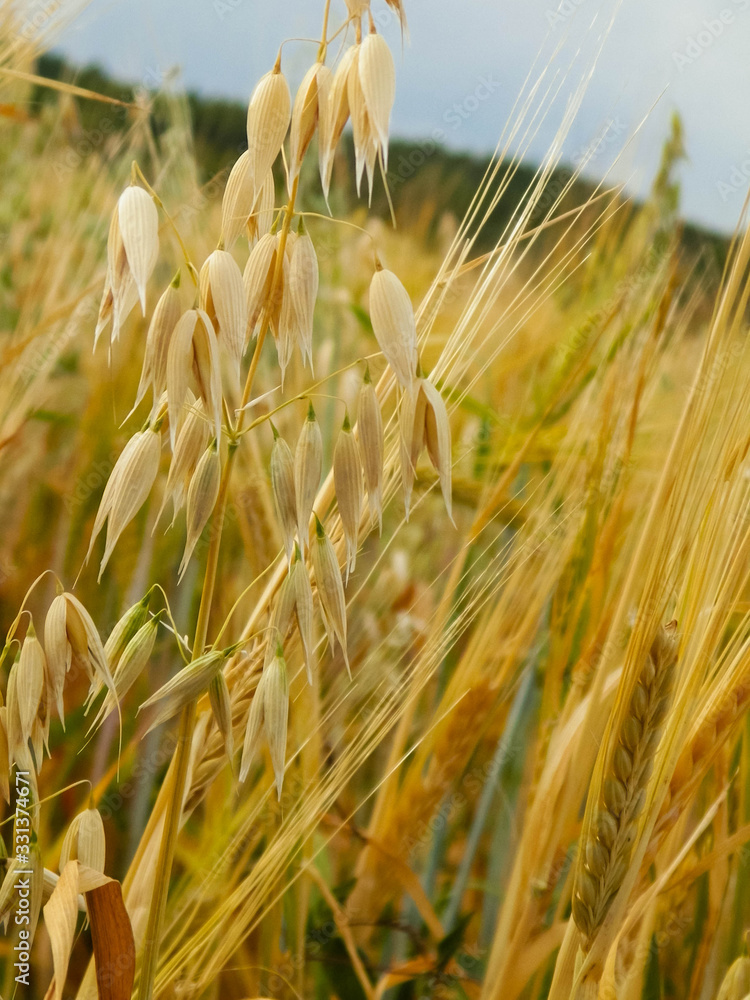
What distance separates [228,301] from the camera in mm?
239

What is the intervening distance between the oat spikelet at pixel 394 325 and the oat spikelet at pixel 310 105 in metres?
0.05

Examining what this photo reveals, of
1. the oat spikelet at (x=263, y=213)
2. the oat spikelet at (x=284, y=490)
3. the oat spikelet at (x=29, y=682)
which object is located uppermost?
the oat spikelet at (x=263, y=213)

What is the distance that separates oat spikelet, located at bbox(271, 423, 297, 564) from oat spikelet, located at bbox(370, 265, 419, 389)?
48mm

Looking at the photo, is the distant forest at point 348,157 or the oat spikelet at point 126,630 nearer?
the oat spikelet at point 126,630

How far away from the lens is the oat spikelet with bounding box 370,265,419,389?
0.82ft

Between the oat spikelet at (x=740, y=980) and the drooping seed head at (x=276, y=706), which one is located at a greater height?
the drooping seed head at (x=276, y=706)

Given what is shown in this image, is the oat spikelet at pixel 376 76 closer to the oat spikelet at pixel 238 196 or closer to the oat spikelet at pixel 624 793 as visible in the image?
the oat spikelet at pixel 238 196

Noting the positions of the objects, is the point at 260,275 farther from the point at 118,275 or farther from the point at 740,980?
the point at 740,980

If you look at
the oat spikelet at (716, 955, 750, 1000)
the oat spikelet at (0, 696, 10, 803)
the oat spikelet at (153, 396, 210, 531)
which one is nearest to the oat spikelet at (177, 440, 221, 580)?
the oat spikelet at (153, 396, 210, 531)

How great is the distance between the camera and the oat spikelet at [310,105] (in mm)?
258

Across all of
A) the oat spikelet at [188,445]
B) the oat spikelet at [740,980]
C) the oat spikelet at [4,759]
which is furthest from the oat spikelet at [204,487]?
the oat spikelet at [740,980]

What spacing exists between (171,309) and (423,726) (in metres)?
0.38

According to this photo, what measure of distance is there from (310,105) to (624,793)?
29cm

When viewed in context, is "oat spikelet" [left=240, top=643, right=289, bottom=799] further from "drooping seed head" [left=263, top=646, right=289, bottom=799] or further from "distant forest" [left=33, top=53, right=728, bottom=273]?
"distant forest" [left=33, top=53, right=728, bottom=273]
